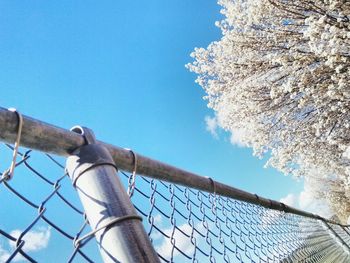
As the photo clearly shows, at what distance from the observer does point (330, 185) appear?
26594mm

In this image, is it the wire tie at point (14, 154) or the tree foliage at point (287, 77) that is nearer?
the wire tie at point (14, 154)

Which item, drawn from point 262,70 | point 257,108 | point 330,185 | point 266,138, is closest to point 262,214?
point 262,70

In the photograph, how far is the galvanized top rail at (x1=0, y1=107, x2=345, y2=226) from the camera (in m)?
0.84

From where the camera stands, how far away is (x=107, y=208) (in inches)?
34.7

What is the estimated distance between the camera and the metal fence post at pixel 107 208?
0.83 m

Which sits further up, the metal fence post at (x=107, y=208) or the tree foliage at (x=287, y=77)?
the tree foliage at (x=287, y=77)

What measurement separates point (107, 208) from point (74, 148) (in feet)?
0.75

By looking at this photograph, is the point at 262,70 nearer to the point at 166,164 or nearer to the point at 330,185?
the point at 166,164

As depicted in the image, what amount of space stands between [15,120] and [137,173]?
583 mm

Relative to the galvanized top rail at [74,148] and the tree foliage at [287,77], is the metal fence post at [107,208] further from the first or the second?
the tree foliage at [287,77]

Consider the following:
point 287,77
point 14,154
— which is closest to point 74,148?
point 14,154

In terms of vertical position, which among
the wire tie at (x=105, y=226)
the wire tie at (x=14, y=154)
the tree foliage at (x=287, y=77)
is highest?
the tree foliage at (x=287, y=77)

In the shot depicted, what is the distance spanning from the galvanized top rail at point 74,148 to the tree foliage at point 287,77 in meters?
6.61

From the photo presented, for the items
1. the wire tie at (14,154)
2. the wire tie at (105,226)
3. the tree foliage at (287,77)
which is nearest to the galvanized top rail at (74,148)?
the wire tie at (14,154)
